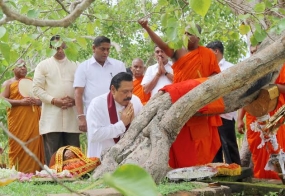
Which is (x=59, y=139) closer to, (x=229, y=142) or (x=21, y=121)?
(x=21, y=121)

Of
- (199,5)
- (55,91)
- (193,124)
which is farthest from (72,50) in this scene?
(55,91)

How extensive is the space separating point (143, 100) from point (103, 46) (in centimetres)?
100

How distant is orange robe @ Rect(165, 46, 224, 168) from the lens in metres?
6.51

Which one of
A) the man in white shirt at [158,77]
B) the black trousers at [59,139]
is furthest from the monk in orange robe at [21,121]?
the man in white shirt at [158,77]

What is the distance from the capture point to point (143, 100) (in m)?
8.07

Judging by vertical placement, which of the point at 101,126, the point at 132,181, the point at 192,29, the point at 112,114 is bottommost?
the point at 132,181

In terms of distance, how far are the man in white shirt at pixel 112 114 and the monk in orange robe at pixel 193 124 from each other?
552 mm

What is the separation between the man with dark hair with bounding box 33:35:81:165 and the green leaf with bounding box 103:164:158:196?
6.38 metres

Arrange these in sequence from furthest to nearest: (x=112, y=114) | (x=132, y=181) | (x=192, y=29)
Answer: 1. (x=112, y=114)
2. (x=192, y=29)
3. (x=132, y=181)

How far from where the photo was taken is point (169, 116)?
6.02 metres

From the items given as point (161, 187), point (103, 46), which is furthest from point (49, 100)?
point (161, 187)

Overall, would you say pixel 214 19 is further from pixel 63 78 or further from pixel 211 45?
pixel 63 78

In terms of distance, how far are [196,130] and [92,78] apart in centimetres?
163

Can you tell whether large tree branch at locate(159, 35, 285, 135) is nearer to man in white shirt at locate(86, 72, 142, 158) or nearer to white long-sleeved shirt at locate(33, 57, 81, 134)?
man in white shirt at locate(86, 72, 142, 158)
